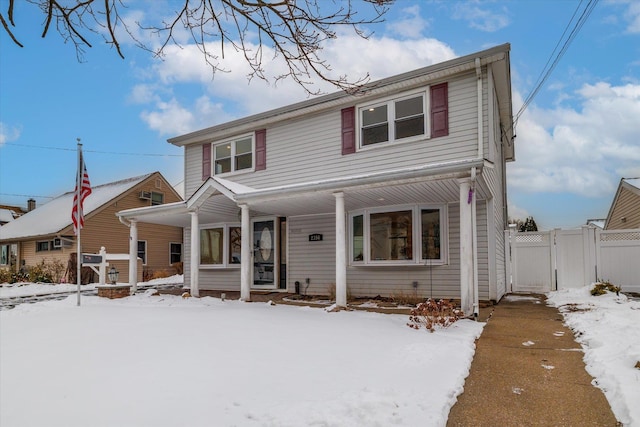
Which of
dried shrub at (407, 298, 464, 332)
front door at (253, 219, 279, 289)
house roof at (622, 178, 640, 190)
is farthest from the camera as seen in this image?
house roof at (622, 178, 640, 190)

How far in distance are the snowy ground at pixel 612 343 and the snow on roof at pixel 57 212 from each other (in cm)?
1945

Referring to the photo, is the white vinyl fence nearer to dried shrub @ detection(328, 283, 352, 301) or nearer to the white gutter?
dried shrub @ detection(328, 283, 352, 301)

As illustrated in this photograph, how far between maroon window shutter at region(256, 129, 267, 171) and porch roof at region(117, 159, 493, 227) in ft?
4.51

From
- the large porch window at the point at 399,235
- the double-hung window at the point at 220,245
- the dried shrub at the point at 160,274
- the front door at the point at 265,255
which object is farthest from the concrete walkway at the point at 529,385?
the dried shrub at the point at 160,274

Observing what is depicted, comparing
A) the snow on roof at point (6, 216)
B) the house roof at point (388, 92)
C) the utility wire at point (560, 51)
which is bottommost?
the snow on roof at point (6, 216)

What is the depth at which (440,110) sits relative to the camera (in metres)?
8.73

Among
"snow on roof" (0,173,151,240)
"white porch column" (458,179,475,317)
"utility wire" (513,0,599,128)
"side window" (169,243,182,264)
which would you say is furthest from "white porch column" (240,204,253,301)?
"side window" (169,243,182,264)

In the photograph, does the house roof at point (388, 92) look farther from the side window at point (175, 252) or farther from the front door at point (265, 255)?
the side window at point (175, 252)

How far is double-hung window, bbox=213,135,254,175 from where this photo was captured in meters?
11.8

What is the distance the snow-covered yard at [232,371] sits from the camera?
2.78 m

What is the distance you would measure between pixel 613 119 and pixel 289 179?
16.4m

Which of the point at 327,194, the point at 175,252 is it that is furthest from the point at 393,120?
the point at 175,252

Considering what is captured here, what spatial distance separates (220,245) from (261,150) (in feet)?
10.4

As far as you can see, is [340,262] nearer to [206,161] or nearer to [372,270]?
[372,270]
